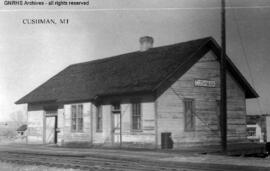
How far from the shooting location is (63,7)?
47.5ft

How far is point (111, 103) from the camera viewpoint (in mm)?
21609

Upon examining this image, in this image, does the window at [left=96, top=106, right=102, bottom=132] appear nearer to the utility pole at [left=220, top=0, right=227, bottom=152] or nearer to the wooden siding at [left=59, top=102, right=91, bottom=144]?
the wooden siding at [left=59, top=102, right=91, bottom=144]

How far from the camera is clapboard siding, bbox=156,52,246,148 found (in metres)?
19.6

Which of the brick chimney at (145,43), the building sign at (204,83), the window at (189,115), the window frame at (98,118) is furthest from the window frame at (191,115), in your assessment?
the brick chimney at (145,43)

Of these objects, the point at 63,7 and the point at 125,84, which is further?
the point at 125,84

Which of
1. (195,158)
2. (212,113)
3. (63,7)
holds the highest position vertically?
(63,7)

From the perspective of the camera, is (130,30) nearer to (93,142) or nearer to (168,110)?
(168,110)

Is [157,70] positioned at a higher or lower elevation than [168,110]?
higher

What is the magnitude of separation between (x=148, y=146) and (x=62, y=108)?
743cm

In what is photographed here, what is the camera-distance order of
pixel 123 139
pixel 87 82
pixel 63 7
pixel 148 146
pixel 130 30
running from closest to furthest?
1. pixel 63 7
2. pixel 130 30
3. pixel 148 146
4. pixel 123 139
5. pixel 87 82

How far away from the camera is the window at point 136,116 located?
20.1m

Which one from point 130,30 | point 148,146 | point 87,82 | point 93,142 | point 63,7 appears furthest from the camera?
point 87,82

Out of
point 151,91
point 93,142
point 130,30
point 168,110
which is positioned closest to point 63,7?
point 130,30

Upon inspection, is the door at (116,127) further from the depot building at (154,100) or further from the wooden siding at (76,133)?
the wooden siding at (76,133)
